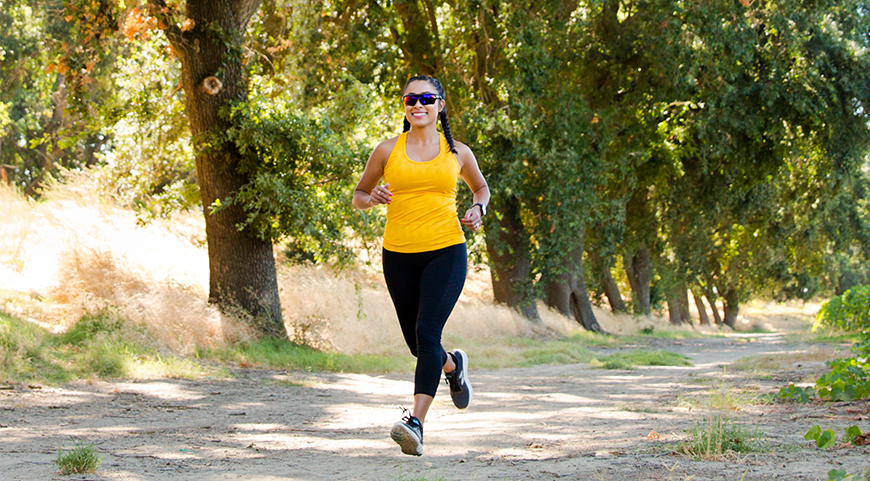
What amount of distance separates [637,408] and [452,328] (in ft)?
31.1

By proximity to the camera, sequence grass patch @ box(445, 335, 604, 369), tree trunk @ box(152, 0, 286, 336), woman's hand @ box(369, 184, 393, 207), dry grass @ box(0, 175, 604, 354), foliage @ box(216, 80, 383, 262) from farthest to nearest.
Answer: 1. grass patch @ box(445, 335, 604, 369)
2. tree trunk @ box(152, 0, 286, 336)
3. foliage @ box(216, 80, 383, 262)
4. dry grass @ box(0, 175, 604, 354)
5. woman's hand @ box(369, 184, 393, 207)

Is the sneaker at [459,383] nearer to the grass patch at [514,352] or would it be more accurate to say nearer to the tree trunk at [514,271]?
the grass patch at [514,352]

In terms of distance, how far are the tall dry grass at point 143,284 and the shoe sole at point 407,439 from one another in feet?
21.2

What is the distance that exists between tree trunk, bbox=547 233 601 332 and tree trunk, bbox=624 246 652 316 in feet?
23.5

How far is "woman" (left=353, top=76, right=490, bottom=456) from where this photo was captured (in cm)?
441

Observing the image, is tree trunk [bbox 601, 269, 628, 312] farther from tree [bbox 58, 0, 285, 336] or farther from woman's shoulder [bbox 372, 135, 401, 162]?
woman's shoulder [bbox 372, 135, 401, 162]

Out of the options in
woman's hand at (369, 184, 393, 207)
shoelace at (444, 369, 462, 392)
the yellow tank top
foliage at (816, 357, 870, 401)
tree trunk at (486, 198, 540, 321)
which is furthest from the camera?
tree trunk at (486, 198, 540, 321)

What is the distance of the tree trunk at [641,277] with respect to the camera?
99.9 feet

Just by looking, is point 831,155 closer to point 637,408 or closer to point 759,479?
point 637,408

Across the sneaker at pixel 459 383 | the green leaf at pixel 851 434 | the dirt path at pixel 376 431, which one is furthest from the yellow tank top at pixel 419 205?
the green leaf at pixel 851 434

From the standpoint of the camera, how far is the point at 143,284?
1105 centimetres

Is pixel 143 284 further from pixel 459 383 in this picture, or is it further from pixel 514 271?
pixel 514 271

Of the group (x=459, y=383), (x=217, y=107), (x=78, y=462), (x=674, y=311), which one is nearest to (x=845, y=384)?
(x=459, y=383)

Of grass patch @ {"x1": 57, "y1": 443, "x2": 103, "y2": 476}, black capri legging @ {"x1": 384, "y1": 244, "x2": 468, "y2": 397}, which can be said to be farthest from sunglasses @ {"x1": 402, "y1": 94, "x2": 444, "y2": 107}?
grass patch @ {"x1": 57, "y1": 443, "x2": 103, "y2": 476}
